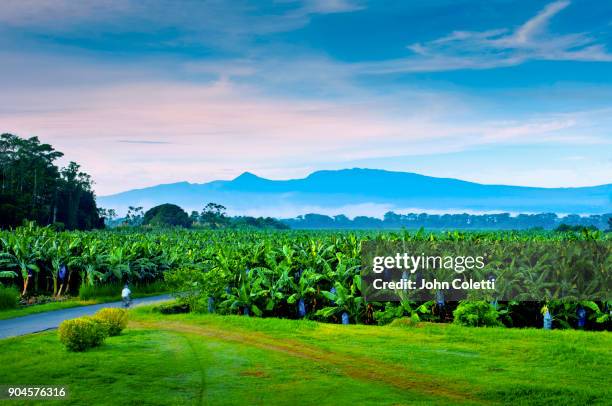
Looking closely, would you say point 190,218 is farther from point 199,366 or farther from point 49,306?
A: point 199,366

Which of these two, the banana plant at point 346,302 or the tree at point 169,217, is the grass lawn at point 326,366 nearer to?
the banana plant at point 346,302

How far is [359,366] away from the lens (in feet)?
38.0

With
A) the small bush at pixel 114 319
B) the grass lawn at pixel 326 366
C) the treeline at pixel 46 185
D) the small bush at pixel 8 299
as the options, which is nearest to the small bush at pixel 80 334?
the grass lawn at pixel 326 366

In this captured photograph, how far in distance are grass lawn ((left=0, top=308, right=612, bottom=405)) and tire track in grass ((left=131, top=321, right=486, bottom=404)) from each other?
0.02 metres

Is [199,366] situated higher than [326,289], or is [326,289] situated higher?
[326,289]

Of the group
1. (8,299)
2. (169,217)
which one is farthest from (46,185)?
(8,299)

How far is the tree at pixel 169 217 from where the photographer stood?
138375mm

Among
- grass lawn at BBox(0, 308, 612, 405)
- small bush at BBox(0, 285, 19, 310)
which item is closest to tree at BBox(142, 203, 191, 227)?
small bush at BBox(0, 285, 19, 310)

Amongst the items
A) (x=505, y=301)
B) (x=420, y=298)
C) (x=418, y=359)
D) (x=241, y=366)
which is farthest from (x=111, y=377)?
(x=505, y=301)

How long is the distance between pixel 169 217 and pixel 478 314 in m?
128

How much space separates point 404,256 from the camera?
733 inches

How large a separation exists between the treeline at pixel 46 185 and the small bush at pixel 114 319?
67340 millimetres

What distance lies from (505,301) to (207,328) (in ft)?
24.9

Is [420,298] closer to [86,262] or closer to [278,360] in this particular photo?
[278,360]
